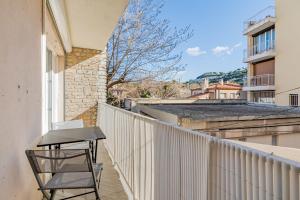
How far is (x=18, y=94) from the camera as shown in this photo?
212cm

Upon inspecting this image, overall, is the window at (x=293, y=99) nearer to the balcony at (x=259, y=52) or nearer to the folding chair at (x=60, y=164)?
the balcony at (x=259, y=52)

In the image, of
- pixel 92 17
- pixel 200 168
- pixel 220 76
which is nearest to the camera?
pixel 200 168

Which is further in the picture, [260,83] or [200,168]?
[260,83]

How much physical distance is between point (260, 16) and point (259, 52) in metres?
2.93

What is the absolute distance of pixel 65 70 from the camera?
8.04 metres

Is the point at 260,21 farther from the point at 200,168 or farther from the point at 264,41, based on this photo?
the point at 200,168

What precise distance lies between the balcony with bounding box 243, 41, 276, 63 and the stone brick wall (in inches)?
630

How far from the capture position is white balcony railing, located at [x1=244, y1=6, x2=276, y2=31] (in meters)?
20.4

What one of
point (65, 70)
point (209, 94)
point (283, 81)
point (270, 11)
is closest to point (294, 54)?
point (283, 81)

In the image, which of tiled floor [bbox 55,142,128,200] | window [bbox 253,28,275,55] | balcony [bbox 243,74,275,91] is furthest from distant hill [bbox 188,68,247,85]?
tiled floor [bbox 55,142,128,200]

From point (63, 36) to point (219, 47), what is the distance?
37267 mm

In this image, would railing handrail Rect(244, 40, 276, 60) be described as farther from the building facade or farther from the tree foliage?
the building facade

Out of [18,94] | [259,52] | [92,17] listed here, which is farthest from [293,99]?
[18,94]

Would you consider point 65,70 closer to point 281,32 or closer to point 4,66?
point 4,66
